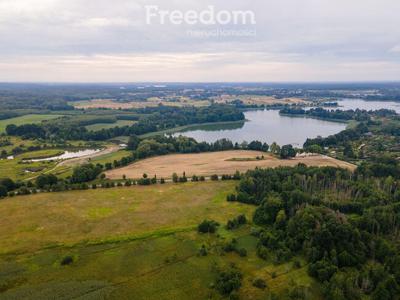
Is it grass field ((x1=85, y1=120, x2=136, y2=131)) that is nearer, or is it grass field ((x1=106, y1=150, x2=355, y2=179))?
grass field ((x1=106, y1=150, x2=355, y2=179))

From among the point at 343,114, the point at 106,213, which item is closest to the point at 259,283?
the point at 106,213

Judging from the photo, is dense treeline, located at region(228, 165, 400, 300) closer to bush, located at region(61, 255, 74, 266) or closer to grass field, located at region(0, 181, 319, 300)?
grass field, located at region(0, 181, 319, 300)

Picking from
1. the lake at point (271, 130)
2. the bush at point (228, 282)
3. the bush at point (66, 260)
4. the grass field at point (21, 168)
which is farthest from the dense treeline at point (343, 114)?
the bush at point (66, 260)

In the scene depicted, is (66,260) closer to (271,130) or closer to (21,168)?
(21,168)

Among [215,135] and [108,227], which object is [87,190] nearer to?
[108,227]

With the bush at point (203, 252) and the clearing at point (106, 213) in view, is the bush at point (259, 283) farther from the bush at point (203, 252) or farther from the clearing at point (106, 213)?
the clearing at point (106, 213)

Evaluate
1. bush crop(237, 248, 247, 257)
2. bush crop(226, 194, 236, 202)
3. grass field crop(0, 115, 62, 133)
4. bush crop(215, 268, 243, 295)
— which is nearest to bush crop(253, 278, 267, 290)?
bush crop(215, 268, 243, 295)
